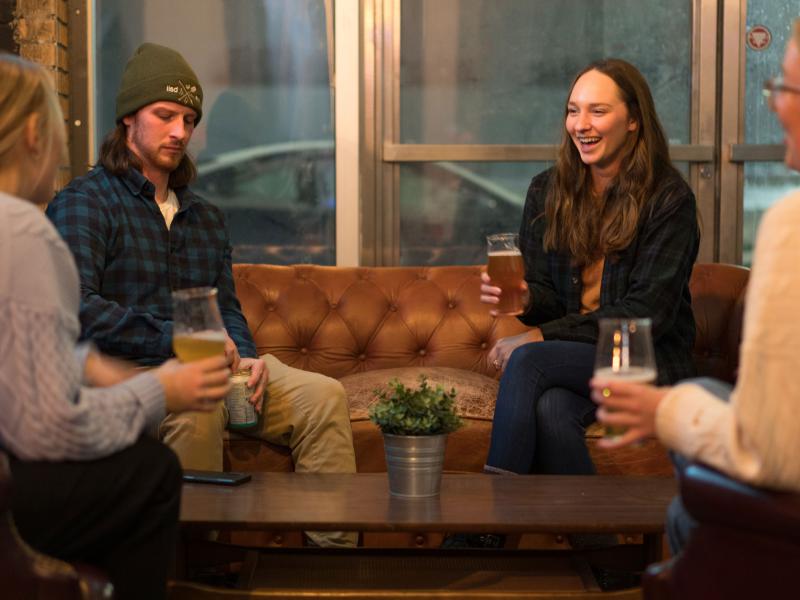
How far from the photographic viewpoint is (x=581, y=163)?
3273mm

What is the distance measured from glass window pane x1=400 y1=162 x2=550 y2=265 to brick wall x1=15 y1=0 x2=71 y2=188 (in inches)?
53.6

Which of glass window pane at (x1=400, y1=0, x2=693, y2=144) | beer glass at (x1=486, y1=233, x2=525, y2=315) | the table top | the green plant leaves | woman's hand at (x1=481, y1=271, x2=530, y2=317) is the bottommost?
the table top

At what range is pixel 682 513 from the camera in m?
1.74

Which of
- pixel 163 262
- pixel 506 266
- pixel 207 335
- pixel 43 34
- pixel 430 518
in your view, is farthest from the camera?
pixel 43 34

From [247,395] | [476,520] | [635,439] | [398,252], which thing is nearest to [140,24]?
[398,252]

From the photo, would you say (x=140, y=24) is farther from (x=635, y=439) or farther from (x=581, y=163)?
(x=635, y=439)

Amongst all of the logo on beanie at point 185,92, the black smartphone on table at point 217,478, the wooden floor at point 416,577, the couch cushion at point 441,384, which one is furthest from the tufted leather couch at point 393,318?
the wooden floor at point 416,577

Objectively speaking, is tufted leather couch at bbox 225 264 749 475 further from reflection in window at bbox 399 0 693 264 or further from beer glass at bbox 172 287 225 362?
beer glass at bbox 172 287 225 362

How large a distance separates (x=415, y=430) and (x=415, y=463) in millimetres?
73

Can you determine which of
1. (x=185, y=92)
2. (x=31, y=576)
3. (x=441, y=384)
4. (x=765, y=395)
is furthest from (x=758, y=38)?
(x=31, y=576)

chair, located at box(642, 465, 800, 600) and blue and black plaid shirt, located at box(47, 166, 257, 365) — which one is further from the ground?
blue and black plaid shirt, located at box(47, 166, 257, 365)

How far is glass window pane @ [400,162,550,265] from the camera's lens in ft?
14.5

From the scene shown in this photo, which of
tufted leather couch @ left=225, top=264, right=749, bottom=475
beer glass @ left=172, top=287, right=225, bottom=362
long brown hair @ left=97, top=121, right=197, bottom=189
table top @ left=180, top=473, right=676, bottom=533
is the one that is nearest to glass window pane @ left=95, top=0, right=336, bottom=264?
tufted leather couch @ left=225, top=264, right=749, bottom=475

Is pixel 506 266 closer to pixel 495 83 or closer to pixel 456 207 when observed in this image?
pixel 456 207
